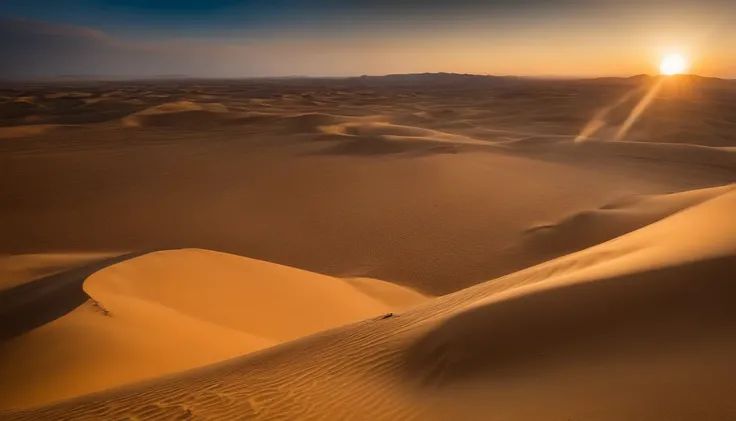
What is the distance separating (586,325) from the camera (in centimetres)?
400

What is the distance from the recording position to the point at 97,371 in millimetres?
4945

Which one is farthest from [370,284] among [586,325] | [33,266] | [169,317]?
[33,266]

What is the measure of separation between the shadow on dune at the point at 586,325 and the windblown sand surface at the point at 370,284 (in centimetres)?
2

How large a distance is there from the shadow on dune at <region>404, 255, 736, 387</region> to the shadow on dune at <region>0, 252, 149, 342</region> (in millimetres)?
4535

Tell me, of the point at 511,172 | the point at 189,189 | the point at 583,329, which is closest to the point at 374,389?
the point at 583,329

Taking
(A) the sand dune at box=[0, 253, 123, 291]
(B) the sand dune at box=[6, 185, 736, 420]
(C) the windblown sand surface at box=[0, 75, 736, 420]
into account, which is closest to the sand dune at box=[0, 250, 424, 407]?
(C) the windblown sand surface at box=[0, 75, 736, 420]

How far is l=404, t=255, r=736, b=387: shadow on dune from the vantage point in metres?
3.67

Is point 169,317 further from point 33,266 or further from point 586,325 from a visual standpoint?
point 586,325

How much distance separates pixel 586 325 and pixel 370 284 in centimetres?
526

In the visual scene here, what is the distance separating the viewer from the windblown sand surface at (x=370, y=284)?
3631 mm

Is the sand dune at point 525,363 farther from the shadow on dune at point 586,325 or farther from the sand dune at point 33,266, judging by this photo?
the sand dune at point 33,266

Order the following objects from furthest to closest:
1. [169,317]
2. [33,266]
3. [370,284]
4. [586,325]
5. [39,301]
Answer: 1. [370,284]
2. [33,266]
3. [39,301]
4. [169,317]
5. [586,325]

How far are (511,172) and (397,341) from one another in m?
12.6

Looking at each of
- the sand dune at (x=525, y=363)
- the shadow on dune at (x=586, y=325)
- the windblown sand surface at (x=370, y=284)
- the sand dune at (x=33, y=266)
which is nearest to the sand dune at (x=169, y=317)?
the windblown sand surface at (x=370, y=284)
